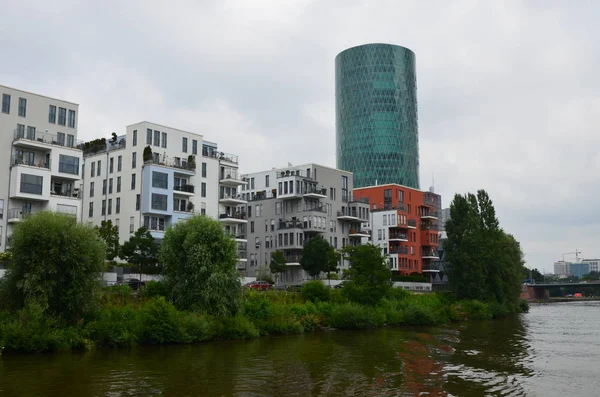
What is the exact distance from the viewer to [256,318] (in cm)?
4903

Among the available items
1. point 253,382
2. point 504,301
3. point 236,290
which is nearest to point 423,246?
point 504,301

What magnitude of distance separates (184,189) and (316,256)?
21.7 meters

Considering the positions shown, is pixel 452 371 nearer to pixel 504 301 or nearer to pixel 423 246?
pixel 504 301

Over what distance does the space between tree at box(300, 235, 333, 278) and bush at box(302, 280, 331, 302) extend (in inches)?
1094

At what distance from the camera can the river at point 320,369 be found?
82.5 ft

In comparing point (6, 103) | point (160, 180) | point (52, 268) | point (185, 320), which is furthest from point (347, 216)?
point (52, 268)

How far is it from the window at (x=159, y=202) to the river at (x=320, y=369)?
128 ft

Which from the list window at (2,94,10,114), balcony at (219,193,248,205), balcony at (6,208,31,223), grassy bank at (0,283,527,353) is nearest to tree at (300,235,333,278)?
balcony at (219,193,248,205)

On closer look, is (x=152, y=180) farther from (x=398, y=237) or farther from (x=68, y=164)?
(x=398, y=237)

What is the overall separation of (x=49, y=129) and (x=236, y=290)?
38.0 meters

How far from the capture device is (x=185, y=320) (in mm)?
42219

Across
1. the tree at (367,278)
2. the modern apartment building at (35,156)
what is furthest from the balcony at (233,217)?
the tree at (367,278)

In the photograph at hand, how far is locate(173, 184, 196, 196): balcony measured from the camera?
83.7m

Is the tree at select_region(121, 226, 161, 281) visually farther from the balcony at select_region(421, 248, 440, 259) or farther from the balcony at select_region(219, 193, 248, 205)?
the balcony at select_region(421, 248, 440, 259)
